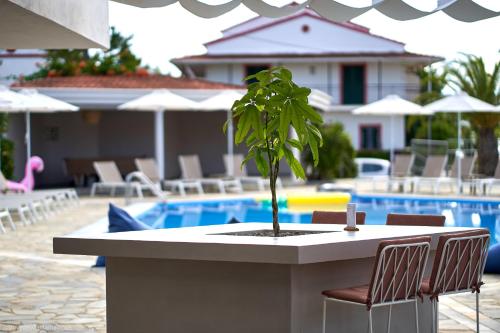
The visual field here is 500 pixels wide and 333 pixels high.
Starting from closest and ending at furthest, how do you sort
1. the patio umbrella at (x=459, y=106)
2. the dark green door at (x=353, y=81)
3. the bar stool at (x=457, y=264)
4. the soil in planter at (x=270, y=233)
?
the bar stool at (x=457, y=264) < the soil in planter at (x=270, y=233) < the patio umbrella at (x=459, y=106) < the dark green door at (x=353, y=81)

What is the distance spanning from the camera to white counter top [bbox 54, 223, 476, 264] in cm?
600

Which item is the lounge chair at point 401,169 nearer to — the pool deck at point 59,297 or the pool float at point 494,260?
the pool deck at point 59,297

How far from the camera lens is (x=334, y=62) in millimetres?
38406

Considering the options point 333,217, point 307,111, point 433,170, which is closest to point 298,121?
point 307,111

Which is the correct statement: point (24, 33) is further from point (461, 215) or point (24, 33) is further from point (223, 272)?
point (461, 215)

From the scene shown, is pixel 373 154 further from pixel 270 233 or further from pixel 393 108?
pixel 270 233

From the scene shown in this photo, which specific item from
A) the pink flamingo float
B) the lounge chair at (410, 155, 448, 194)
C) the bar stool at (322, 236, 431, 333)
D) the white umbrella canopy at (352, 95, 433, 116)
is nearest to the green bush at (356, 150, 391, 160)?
the white umbrella canopy at (352, 95, 433, 116)

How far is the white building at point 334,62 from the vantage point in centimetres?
3819

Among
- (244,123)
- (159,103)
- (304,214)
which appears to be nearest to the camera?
(244,123)

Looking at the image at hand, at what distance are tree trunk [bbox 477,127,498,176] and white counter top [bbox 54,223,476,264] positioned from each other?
20.8 m

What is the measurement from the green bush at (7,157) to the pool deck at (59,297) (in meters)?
9.89

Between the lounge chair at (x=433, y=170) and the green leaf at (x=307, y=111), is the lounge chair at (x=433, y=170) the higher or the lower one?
the lower one

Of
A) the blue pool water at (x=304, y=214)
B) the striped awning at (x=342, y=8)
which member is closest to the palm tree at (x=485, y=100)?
the blue pool water at (x=304, y=214)

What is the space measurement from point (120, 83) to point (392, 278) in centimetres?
1956
